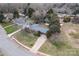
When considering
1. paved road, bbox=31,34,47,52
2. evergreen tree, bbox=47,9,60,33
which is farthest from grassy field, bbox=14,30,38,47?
evergreen tree, bbox=47,9,60,33

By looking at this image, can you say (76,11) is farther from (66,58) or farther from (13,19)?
(13,19)

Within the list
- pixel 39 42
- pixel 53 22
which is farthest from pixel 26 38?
pixel 53 22

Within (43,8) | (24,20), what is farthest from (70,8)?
(24,20)

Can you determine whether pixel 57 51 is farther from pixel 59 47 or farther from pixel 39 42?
pixel 39 42

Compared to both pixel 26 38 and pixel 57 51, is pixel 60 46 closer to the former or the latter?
pixel 57 51

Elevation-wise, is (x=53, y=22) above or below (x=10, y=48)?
above

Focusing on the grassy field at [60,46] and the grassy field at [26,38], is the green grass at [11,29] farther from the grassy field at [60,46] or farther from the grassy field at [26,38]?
the grassy field at [60,46]
